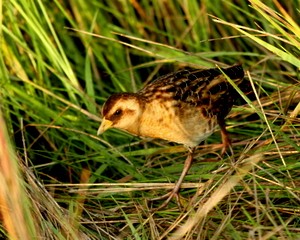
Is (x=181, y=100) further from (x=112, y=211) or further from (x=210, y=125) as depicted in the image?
→ (x=112, y=211)

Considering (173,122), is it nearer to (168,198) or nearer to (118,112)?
(118,112)

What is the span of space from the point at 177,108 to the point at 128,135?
0.78 m

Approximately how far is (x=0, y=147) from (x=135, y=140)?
2.51 meters

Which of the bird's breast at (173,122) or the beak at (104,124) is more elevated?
the beak at (104,124)

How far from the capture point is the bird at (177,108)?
4297 mm

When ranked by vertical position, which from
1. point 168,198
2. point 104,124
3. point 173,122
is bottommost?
point 168,198

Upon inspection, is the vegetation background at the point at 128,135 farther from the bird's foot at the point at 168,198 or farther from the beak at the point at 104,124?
the beak at the point at 104,124

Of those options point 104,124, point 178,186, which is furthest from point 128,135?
point 178,186

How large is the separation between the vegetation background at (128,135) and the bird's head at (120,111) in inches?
11.9

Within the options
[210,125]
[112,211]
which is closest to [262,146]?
[210,125]

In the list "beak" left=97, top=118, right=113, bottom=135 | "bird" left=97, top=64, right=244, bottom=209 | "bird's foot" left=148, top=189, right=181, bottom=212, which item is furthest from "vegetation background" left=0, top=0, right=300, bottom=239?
"beak" left=97, top=118, right=113, bottom=135

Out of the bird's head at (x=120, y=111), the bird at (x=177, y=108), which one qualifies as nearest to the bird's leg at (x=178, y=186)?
the bird at (x=177, y=108)

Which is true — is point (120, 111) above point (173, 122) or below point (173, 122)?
above

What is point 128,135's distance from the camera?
4996 millimetres
